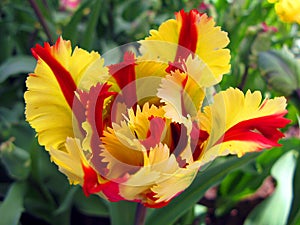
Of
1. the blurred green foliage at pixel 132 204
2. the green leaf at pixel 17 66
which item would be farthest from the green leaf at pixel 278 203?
the green leaf at pixel 17 66

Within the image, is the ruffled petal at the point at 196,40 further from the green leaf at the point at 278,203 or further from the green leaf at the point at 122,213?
the green leaf at the point at 278,203

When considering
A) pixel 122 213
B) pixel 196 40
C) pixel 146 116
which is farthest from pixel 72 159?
pixel 122 213

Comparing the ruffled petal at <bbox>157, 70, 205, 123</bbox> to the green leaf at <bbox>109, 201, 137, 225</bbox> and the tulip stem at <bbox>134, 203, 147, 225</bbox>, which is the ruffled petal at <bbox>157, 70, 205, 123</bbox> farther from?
the green leaf at <bbox>109, 201, 137, 225</bbox>

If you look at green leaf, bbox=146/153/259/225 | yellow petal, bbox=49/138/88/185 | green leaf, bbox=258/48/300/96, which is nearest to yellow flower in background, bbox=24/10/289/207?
yellow petal, bbox=49/138/88/185

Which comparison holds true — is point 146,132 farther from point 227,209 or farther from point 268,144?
point 227,209

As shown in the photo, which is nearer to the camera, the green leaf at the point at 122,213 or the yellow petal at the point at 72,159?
the yellow petal at the point at 72,159
